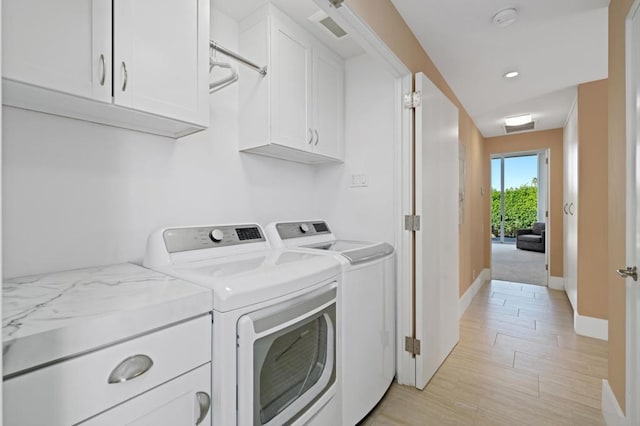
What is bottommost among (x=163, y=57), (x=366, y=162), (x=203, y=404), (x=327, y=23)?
(x=203, y=404)

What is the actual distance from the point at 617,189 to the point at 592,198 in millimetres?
1623

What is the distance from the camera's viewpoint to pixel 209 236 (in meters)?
1.57

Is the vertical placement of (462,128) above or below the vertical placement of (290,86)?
above

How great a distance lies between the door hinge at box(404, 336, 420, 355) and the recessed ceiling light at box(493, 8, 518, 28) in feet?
7.17

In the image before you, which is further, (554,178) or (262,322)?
(554,178)

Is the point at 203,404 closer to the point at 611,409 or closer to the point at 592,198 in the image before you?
the point at 611,409

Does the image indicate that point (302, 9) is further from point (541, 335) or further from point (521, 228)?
point (521, 228)

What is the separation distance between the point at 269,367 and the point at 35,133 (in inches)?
51.6

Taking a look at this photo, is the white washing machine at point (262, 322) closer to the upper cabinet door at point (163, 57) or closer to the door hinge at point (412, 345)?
the upper cabinet door at point (163, 57)

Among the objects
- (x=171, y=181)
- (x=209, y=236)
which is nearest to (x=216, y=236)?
(x=209, y=236)

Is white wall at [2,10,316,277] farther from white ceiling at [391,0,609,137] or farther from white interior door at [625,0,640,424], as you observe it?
white interior door at [625,0,640,424]

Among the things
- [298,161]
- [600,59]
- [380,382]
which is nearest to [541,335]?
[380,382]

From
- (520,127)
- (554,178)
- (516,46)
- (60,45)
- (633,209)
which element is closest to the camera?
(60,45)

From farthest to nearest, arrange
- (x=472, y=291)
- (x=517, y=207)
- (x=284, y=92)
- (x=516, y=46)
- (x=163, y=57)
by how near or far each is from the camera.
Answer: (x=517, y=207)
(x=472, y=291)
(x=516, y=46)
(x=284, y=92)
(x=163, y=57)
